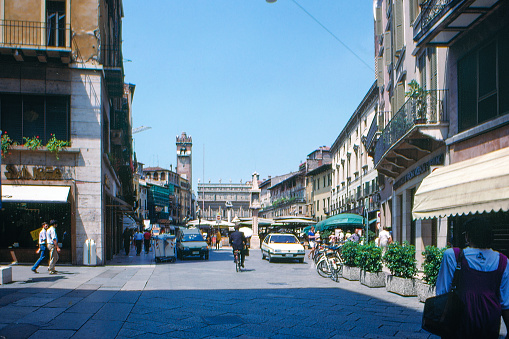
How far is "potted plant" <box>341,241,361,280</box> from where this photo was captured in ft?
48.8

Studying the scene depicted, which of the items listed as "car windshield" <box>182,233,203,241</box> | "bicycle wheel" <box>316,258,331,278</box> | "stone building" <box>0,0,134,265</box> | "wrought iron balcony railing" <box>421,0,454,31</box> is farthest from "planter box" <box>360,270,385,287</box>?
"car windshield" <box>182,233,203,241</box>

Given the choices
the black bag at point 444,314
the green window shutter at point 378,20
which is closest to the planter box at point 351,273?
the black bag at point 444,314

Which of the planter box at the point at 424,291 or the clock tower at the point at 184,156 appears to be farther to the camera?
the clock tower at the point at 184,156

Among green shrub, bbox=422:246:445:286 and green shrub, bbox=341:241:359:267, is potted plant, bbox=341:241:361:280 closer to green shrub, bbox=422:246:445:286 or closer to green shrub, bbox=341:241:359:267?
green shrub, bbox=341:241:359:267

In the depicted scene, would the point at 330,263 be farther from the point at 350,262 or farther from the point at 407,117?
the point at 407,117

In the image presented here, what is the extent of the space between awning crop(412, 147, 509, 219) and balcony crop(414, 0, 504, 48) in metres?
3.25

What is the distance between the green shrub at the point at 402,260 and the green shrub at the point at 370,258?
4.74 ft

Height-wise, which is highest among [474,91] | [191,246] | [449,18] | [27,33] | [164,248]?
[27,33]

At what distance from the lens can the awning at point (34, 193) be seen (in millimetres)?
18609

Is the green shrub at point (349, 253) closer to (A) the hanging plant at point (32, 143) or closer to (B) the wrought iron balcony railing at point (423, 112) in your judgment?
(B) the wrought iron balcony railing at point (423, 112)

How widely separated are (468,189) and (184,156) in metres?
139

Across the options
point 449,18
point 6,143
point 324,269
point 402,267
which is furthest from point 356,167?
point 402,267

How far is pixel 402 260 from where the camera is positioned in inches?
449

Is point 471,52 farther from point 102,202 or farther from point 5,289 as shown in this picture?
point 102,202
